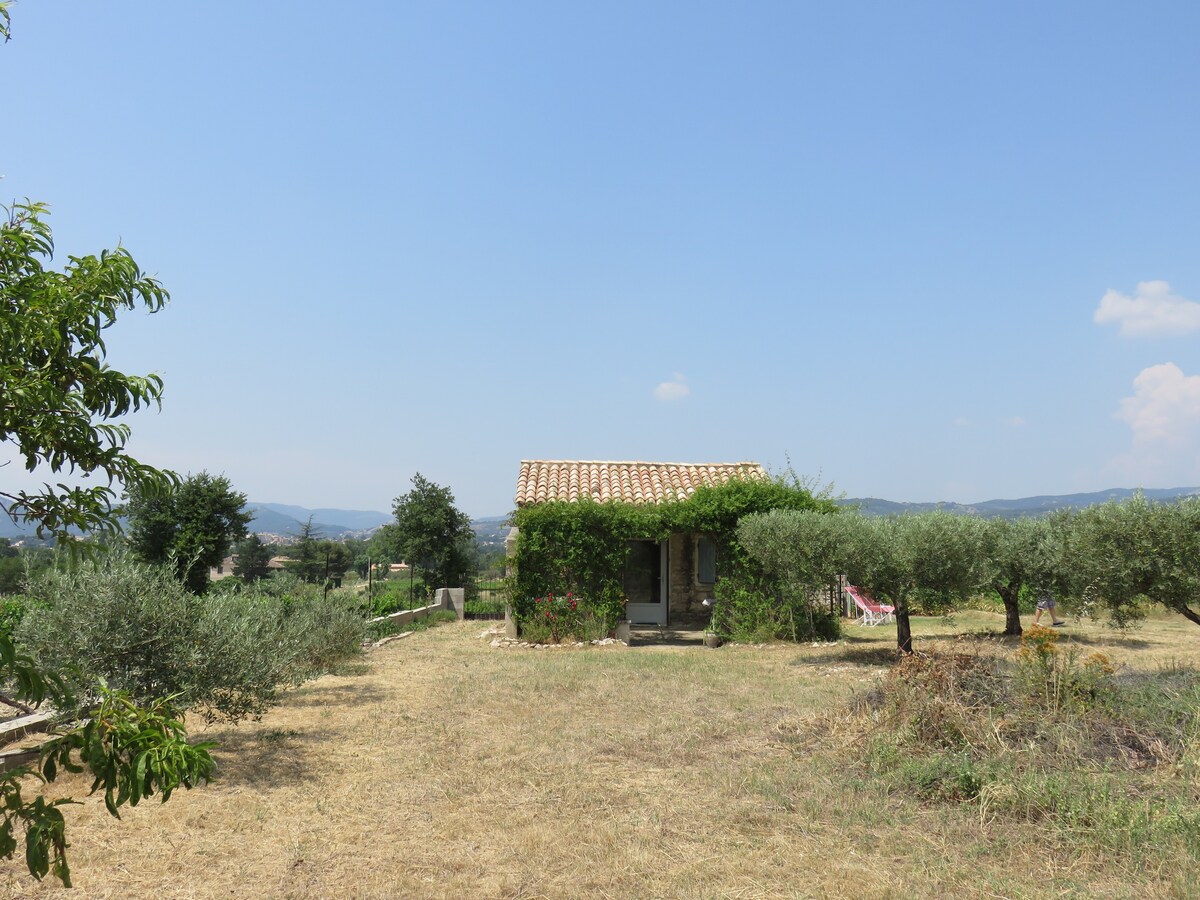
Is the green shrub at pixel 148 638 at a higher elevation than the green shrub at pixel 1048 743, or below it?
A: higher

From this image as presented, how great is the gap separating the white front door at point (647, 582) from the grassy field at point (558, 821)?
8555 millimetres

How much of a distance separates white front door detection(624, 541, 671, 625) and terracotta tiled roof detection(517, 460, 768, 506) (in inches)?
51.5

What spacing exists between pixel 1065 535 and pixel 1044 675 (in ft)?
16.6

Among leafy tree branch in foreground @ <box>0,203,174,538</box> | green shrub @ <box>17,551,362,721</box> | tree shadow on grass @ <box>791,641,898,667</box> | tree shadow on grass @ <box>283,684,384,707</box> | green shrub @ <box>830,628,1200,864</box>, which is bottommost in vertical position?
tree shadow on grass @ <box>791,641,898,667</box>

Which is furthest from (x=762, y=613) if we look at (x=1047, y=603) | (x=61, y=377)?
(x=61, y=377)

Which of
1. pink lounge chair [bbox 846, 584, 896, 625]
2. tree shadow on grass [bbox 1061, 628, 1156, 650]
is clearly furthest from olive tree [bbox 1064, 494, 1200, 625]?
pink lounge chair [bbox 846, 584, 896, 625]

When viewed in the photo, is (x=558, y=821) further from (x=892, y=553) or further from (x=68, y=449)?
(x=892, y=553)

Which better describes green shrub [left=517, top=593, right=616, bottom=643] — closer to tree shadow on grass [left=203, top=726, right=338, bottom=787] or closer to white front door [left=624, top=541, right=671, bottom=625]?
white front door [left=624, top=541, right=671, bottom=625]

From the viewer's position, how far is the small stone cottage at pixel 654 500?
1842 cm

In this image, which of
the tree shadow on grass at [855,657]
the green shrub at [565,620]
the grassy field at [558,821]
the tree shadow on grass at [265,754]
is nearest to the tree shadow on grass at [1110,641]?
the tree shadow on grass at [855,657]

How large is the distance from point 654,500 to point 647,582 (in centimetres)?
207

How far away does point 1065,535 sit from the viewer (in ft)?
36.7

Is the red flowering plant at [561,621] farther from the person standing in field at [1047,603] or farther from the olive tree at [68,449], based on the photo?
the olive tree at [68,449]

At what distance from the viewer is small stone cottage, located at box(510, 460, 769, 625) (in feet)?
60.4
